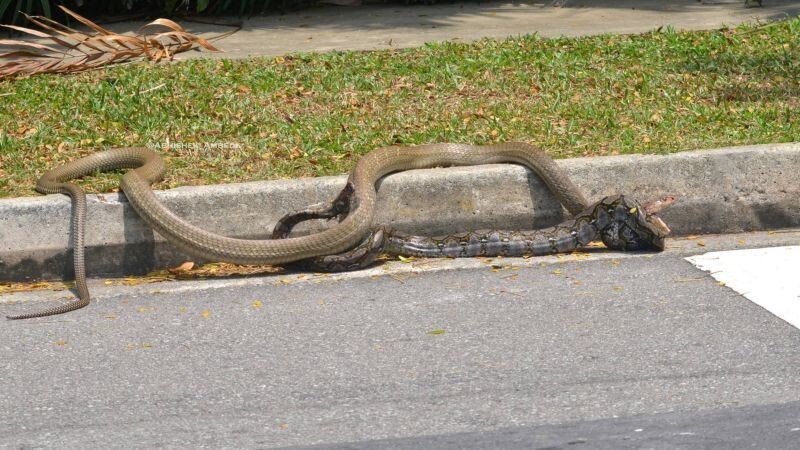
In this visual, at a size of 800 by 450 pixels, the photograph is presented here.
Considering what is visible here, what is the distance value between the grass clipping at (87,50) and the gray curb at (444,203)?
279 centimetres

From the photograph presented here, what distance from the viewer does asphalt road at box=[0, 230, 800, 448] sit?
12.8 feet

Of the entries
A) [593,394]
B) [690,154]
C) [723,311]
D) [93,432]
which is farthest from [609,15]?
[93,432]

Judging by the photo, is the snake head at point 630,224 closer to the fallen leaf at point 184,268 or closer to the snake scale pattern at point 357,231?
the snake scale pattern at point 357,231

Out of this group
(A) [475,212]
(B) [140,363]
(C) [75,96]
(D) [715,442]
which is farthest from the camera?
(C) [75,96]

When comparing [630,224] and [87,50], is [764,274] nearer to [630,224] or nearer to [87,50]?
[630,224]

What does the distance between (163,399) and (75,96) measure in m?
4.08

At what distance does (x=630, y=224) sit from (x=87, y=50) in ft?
16.6

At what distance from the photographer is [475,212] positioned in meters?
6.20

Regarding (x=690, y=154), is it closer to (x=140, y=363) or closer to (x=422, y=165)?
(x=422, y=165)

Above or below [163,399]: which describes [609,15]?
above

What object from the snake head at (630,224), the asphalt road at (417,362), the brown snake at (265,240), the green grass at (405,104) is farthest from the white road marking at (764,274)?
the green grass at (405,104)

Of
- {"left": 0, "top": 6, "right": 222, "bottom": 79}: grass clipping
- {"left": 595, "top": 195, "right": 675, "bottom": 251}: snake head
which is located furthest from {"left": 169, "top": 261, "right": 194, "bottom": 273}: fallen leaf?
{"left": 0, "top": 6, "right": 222, "bottom": 79}: grass clipping

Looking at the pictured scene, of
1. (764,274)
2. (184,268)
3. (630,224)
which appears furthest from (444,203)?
(764,274)

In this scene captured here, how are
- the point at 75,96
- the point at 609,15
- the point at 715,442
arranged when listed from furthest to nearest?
the point at 609,15 → the point at 75,96 → the point at 715,442
